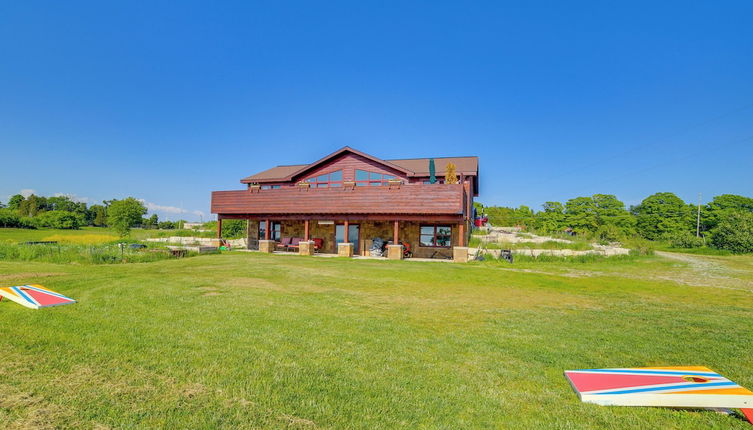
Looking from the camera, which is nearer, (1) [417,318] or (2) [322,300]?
(1) [417,318]

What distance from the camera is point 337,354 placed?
4.28 m

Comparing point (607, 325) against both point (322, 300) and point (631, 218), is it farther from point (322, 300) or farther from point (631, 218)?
point (631, 218)

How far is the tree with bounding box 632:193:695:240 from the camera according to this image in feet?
176

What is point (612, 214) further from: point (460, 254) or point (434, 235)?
point (460, 254)

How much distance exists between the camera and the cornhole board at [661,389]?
9.84ft

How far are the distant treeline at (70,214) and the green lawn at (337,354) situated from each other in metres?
25.3

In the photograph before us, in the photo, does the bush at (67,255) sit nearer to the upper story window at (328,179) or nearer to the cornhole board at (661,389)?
the upper story window at (328,179)

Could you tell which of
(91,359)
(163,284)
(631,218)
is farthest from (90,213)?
(631,218)

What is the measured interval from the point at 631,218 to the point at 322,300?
65.1 m

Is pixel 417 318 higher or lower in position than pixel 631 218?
lower

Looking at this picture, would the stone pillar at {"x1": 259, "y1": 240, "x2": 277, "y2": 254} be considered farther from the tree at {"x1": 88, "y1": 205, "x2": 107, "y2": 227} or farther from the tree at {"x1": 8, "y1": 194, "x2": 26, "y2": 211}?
the tree at {"x1": 8, "y1": 194, "x2": 26, "y2": 211}

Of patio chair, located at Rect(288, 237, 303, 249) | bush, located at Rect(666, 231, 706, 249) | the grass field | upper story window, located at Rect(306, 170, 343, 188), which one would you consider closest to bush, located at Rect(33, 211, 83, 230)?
the grass field

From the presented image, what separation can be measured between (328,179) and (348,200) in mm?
4923

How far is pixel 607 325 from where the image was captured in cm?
614
